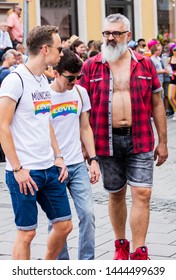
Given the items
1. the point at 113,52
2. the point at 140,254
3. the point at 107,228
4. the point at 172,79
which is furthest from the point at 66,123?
the point at 172,79

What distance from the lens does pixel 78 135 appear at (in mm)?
6285

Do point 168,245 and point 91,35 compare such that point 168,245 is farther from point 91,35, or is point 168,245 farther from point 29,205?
point 91,35

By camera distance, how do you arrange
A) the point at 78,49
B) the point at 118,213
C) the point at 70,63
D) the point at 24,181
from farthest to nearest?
1. the point at 78,49
2. the point at 118,213
3. the point at 70,63
4. the point at 24,181

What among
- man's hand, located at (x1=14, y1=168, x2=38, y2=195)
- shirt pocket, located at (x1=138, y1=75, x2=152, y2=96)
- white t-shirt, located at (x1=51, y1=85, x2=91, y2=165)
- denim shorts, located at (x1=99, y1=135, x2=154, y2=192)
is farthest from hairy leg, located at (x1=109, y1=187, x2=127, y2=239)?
man's hand, located at (x1=14, y1=168, x2=38, y2=195)

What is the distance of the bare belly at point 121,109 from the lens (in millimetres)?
6570

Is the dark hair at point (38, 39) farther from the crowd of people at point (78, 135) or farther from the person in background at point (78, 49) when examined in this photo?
the person in background at point (78, 49)

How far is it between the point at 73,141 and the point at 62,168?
20.5 inches

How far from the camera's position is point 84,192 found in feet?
20.3

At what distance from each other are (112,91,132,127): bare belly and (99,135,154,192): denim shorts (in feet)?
0.40

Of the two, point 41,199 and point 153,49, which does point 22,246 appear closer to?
point 41,199

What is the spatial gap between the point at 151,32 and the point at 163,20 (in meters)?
1.01

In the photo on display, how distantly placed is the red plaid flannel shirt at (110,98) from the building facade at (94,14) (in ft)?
46.5

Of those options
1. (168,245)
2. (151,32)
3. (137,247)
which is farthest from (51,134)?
(151,32)

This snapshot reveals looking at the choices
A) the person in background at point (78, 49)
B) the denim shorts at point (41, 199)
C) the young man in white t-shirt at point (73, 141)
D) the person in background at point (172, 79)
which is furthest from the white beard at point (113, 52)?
the person in background at point (172, 79)
